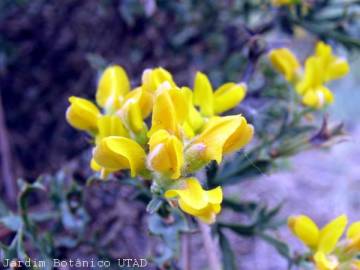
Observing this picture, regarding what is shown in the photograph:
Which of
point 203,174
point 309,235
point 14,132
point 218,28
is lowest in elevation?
point 309,235

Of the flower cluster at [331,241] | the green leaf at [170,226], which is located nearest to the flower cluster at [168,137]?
the green leaf at [170,226]

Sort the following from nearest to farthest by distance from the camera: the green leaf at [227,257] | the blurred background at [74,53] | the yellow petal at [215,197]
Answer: the yellow petal at [215,197] < the green leaf at [227,257] < the blurred background at [74,53]

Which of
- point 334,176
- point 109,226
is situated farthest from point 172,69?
point 334,176

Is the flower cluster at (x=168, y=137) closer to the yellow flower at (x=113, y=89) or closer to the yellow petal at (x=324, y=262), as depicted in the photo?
the yellow flower at (x=113, y=89)

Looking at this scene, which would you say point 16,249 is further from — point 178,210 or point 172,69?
point 172,69

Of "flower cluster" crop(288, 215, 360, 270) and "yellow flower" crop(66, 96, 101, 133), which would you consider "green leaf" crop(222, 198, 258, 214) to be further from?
"yellow flower" crop(66, 96, 101, 133)

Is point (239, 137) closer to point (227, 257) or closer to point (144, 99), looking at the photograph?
point (144, 99)
